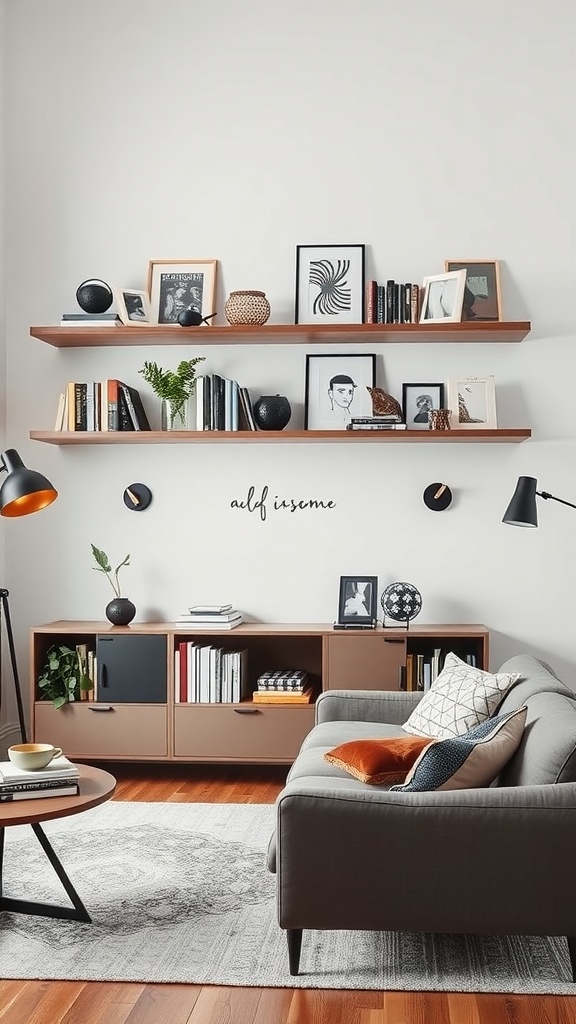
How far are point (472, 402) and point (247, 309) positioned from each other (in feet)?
3.73

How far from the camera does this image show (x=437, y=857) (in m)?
2.59

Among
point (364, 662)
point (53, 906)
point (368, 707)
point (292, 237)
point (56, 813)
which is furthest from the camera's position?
point (292, 237)

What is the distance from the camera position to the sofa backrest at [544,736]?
2611mm

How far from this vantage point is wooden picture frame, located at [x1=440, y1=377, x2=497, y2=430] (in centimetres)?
488

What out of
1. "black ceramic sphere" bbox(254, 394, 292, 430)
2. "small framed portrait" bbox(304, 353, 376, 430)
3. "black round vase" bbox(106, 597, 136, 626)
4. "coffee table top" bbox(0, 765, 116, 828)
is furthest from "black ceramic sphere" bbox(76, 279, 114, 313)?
"coffee table top" bbox(0, 765, 116, 828)

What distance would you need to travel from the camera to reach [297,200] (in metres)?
5.09

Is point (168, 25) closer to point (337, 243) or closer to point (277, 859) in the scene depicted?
point (337, 243)

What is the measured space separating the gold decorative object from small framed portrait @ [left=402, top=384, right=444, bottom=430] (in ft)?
2.58

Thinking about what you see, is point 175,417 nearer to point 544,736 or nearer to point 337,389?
point 337,389

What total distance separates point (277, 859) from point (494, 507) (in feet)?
8.91

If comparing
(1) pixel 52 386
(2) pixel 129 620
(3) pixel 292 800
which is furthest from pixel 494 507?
(3) pixel 292 800

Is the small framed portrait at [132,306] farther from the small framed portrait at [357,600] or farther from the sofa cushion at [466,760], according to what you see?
the sofa cushion at [466,760]

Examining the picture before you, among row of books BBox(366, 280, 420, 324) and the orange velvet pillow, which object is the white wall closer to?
row of books BBox(366, 280, 420, 324)

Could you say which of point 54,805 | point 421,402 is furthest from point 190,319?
point 54,805
